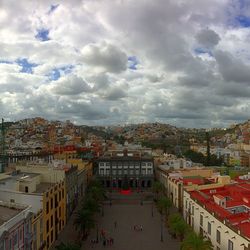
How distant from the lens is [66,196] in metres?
62.2

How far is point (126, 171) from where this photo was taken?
11069 centimetres

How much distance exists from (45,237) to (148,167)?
6647cm

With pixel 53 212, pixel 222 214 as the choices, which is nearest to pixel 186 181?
pixel 222 214

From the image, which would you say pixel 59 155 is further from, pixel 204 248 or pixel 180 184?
pixel 204 248

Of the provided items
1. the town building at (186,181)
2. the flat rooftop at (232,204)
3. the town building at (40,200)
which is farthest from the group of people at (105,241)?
the town building at (186,181)

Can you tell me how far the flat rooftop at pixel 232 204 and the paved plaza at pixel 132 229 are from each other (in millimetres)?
7302

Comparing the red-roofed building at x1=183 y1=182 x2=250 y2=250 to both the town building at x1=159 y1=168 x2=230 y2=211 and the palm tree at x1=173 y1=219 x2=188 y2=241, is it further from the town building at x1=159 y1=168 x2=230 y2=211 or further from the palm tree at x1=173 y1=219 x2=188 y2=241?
the town building at x1=159 y1=168 x2=230 y2=211

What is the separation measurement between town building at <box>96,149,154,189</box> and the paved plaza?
28.5 meters

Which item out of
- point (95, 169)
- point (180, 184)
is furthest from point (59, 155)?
point (180, 184)

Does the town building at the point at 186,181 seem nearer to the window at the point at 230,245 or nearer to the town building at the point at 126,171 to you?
the town building at the point at 126,171

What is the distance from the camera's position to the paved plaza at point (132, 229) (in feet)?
167

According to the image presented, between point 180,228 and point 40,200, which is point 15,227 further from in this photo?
point 180,228

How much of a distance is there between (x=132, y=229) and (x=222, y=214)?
18.8 metres

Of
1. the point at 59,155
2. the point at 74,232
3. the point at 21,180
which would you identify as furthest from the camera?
the point at 59,155
